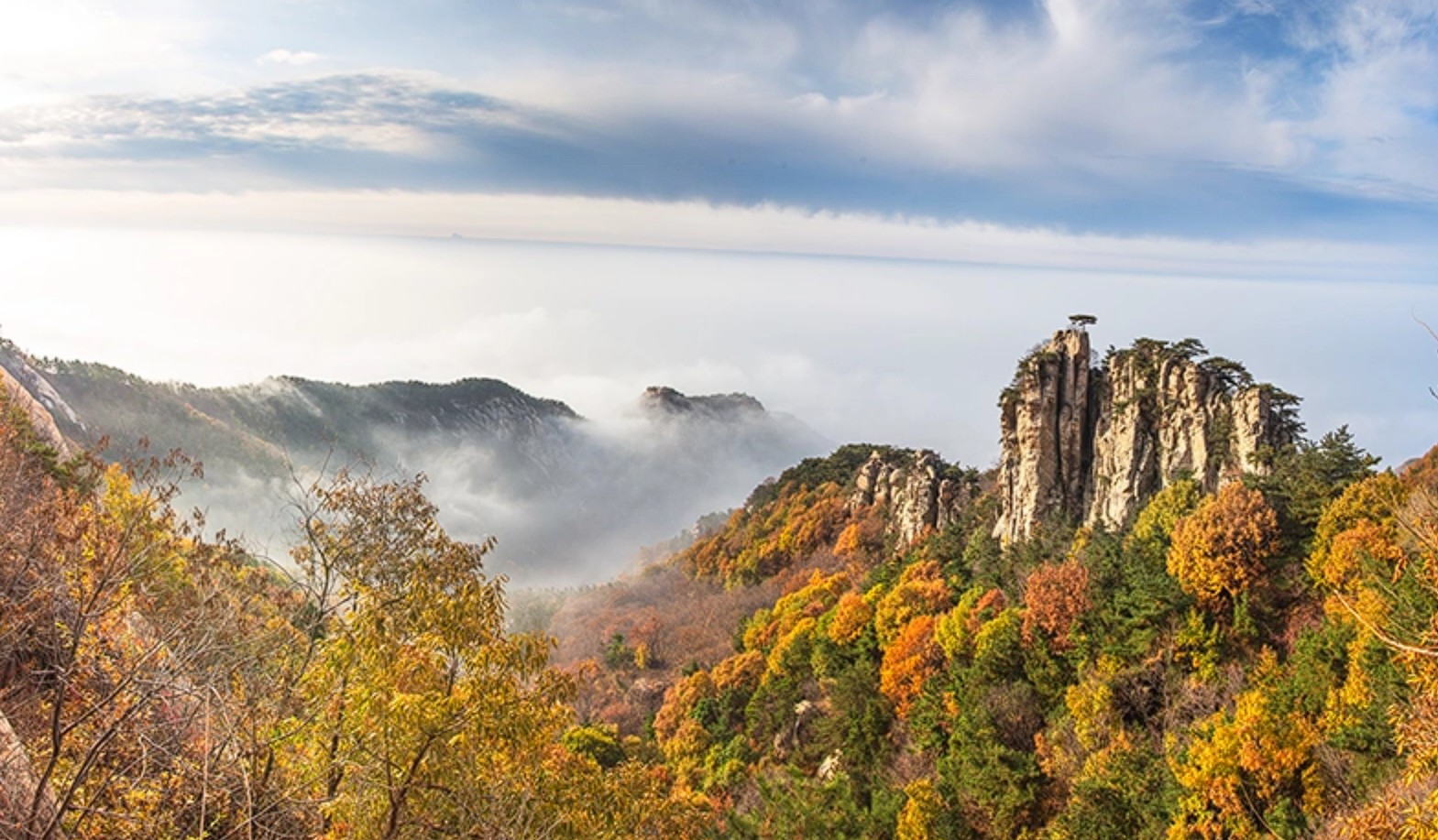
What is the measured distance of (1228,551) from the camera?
85.1 ft

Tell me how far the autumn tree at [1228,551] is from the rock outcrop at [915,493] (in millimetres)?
19531

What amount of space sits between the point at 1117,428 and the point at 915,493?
15.9 m

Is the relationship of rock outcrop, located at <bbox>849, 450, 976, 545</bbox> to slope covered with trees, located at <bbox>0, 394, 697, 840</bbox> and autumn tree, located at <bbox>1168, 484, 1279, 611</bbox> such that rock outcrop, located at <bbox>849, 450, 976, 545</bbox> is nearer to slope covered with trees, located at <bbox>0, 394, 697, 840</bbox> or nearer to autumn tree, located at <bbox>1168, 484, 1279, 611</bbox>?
autumn tree, located at <bbox>1168, 484, 1279, 611</bbox>

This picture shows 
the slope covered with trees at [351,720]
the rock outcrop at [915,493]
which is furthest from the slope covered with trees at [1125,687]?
the slope covered with trees at [351,720]

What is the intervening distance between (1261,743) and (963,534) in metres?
23.6

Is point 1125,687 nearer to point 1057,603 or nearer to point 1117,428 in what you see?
point 1057,603

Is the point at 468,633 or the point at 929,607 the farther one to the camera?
the point at 929,607

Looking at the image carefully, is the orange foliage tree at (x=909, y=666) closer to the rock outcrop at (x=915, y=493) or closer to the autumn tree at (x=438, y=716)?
the rock outcrop at (x=915, y=493)

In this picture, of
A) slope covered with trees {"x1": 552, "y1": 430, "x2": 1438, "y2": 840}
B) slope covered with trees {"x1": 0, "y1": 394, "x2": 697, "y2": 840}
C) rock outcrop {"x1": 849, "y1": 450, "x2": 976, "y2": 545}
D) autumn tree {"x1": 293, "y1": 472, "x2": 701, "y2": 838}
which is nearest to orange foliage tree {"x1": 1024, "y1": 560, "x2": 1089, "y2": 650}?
slope covered with trees {"x1": 552, "y1": 430, "x2": 1438, "y2": 840}

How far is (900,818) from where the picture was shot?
2262cm

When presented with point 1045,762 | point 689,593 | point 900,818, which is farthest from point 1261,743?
point 689,593

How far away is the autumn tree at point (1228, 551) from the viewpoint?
25.8 m

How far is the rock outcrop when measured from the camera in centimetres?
4700

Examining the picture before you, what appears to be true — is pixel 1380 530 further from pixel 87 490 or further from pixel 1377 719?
pixel 87 490
